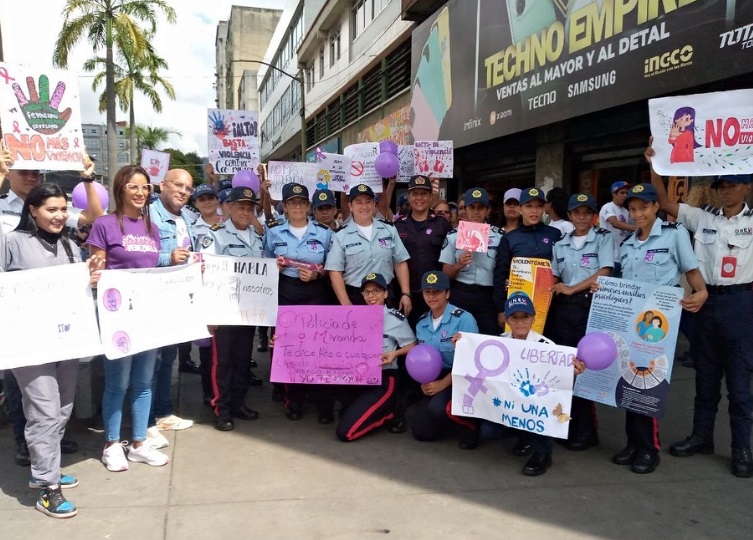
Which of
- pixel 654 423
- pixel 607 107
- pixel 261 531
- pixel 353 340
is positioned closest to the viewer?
pixel 261 531

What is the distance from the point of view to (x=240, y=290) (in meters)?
4.57

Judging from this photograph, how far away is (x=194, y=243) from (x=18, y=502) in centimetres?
219

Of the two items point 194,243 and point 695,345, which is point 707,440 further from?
point 194,243

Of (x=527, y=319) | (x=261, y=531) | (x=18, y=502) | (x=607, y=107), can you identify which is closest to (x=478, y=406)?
(x=527, y=319)

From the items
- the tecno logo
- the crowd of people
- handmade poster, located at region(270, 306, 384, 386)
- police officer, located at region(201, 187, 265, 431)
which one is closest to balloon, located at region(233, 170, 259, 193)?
the crowd of people

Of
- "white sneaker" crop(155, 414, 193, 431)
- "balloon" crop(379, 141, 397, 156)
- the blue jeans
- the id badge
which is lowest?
"white sneaker" crop(155, 414, 193, 431)

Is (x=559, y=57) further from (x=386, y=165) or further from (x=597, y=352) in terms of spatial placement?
(x=597, y=352)

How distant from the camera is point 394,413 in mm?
4559

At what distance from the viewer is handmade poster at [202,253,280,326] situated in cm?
449

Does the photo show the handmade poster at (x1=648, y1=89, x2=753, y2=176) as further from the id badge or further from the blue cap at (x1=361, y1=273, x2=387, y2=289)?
the blue cap at (x1=361, y1=273, x2=387, y2=289)

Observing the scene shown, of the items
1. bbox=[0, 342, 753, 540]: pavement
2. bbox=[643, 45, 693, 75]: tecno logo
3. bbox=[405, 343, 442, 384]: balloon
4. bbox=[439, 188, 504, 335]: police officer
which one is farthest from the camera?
bbox=[643, 45, 693, 75]: tecno logo

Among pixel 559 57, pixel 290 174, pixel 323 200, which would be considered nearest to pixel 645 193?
pixel 323 200

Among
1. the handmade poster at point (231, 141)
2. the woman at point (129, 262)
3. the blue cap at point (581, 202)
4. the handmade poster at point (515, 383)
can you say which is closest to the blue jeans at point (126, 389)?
the woman at point (129, 262)

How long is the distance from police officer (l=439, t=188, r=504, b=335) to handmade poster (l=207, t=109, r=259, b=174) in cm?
320
